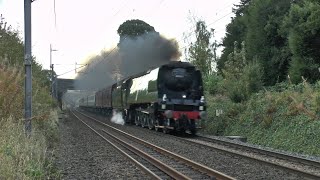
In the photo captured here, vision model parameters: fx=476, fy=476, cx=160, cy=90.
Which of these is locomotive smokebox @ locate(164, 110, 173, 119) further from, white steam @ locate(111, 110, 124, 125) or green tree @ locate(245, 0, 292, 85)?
white steam @ locate(111, 110, 124, 125)

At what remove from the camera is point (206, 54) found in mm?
41688

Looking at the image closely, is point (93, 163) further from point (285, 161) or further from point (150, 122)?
point (150, 122)

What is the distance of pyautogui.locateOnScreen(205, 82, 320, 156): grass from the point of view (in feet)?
55.9

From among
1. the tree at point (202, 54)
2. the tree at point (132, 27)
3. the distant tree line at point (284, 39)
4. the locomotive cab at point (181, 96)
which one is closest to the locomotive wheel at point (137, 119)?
the distant tree line at point (284, 39)

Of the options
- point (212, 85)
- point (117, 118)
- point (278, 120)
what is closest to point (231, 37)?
point (212, 85)

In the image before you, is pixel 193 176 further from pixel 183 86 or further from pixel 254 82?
pixel 254 82

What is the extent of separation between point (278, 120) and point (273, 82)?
13503 mm

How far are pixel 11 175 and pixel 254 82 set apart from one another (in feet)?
65.8

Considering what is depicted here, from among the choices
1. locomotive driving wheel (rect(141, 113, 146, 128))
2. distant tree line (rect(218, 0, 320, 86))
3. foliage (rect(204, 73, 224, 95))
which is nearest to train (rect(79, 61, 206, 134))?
locomotive driving wheel (rect(141, 113, 146, 128))

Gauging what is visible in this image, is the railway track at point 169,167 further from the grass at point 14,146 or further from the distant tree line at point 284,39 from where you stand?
the distant tree line at point 284,39

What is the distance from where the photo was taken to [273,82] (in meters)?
33.1

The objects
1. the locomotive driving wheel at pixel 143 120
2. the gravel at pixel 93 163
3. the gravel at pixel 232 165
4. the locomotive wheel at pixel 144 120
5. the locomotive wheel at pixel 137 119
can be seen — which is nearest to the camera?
the gravel at pixel 232 165

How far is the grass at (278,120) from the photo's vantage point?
17.0 metres

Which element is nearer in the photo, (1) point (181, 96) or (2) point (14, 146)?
(2) point (14, 146)
